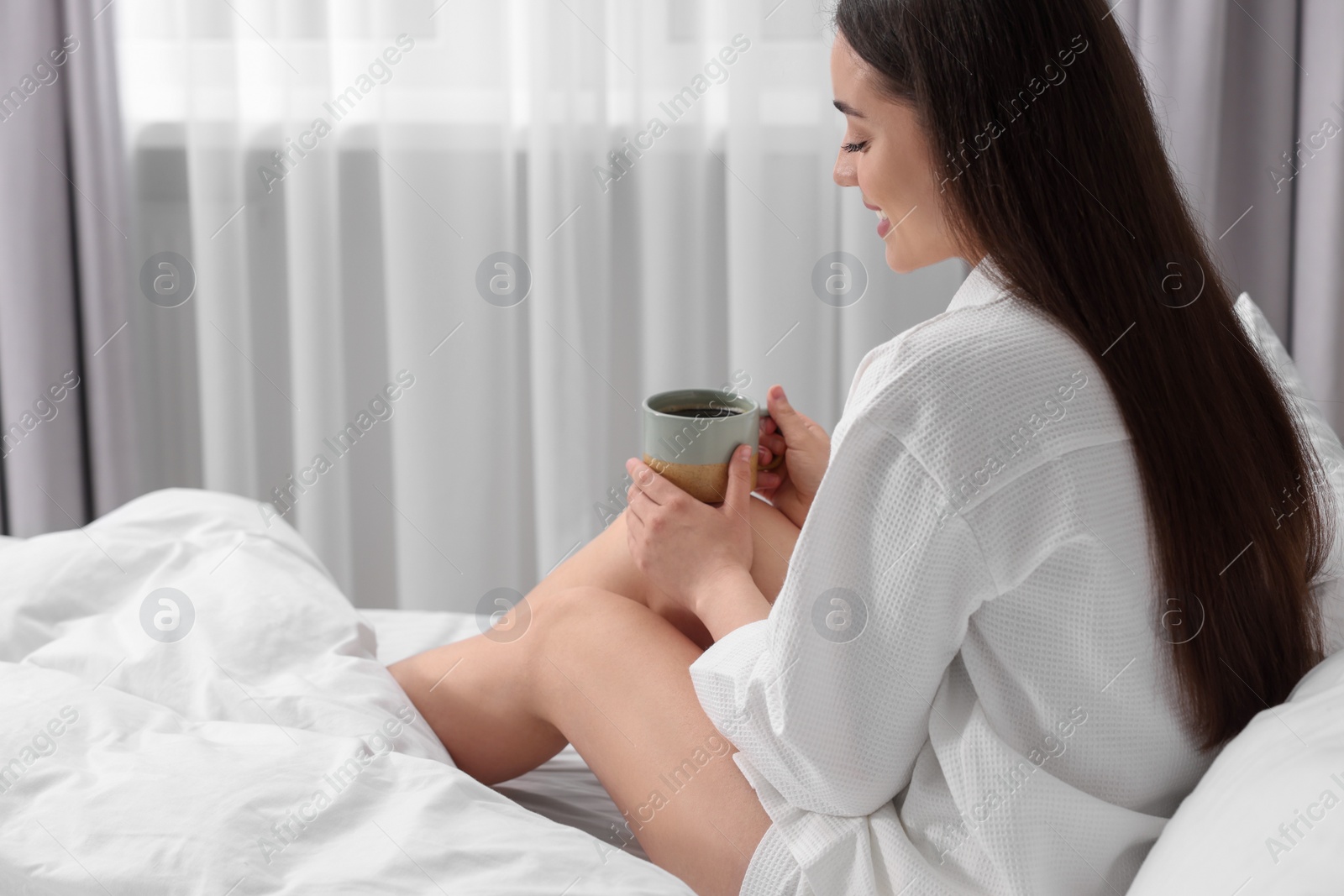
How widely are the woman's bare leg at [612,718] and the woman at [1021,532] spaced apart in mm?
10

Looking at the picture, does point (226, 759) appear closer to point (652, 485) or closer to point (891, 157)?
point (652, 485)

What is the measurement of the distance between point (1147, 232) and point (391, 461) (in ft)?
5.89

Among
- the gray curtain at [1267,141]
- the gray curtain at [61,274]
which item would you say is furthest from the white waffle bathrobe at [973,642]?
the gray curtain at [61,274]

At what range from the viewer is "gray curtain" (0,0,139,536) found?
2.09 metres

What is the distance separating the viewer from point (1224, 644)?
2.58 ft

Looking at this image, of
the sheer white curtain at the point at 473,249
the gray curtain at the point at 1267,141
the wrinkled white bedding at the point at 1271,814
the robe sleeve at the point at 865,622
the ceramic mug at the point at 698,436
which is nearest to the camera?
the wrinkled white bedding at the point at 1271,814

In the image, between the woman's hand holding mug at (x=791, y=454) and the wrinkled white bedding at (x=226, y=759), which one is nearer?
the wrinkled white bedding at (x=226, y=759)

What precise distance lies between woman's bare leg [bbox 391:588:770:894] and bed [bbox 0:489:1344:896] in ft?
0.17

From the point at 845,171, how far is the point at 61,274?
5.90ft

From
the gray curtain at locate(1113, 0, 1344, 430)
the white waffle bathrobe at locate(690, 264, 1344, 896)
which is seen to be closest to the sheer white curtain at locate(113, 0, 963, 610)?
the gray curtain at locate(1113, 0, 1344, 430)

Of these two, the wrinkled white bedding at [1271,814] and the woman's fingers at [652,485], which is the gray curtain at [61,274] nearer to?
the woman's fingers at [652,485]

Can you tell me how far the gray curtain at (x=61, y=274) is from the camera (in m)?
2.09

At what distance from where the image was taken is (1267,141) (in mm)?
1895

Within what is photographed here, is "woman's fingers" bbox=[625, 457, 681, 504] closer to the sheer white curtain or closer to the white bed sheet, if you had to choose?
the white bed sheet
